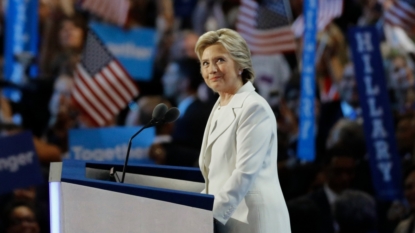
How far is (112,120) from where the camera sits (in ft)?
22.9

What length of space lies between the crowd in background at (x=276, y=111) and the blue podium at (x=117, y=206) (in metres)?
2.82

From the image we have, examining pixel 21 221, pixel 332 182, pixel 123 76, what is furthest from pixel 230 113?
pixel 123 76

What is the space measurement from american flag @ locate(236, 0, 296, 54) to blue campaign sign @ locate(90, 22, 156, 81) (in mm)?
1035

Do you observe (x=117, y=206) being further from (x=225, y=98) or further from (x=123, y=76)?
(x=123, y=76)

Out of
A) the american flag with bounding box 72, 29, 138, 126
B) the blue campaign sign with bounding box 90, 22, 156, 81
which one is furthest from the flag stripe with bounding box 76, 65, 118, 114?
the blue campaign sign with bounding box 90, 22, 156, 81

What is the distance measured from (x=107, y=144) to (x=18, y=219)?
100 centimetres

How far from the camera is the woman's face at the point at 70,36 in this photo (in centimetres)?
773

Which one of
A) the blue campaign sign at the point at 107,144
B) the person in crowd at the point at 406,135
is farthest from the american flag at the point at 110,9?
the person in crowd at the point at 406,135

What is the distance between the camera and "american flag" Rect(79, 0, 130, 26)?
7422mm

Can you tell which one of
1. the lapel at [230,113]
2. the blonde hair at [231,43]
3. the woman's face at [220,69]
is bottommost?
the lapel at [230,113]

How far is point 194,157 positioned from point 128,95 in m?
1.08

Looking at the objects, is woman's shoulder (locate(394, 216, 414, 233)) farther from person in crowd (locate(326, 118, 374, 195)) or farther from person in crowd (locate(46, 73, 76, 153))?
person in crowd (locate(46, 73, 76, 153))

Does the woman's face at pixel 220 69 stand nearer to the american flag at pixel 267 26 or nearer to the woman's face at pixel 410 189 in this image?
the woman's face at pixel 410 189

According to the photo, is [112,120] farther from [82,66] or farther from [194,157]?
[194,157]
